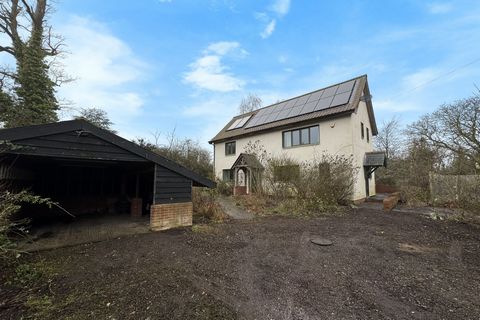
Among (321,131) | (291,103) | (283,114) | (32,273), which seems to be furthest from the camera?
(291,103)

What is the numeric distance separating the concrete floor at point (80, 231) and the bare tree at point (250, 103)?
1059 inches

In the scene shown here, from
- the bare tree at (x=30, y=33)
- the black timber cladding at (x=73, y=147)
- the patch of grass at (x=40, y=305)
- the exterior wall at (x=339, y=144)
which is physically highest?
the bare tree at (x=30, y=33)

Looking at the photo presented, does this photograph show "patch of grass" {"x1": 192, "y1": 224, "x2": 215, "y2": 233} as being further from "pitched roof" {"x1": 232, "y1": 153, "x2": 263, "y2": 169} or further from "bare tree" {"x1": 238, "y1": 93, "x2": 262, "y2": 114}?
"bare tree" {"x1": 238, "y1": 93, "x2": 262, "y2": 114}

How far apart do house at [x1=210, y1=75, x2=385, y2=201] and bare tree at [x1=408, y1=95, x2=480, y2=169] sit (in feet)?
12.1

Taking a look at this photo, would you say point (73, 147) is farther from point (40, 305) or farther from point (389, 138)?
point (389, 138)

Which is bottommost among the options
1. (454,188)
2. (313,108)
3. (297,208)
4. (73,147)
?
(297,208)

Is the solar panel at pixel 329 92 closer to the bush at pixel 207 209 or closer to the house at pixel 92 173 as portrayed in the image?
the bush at pixel 207 209

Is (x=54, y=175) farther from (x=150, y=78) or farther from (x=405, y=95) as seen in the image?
(x=405, y=95)

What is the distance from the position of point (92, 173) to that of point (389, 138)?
3150 cm

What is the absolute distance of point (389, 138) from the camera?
27250 millimetres

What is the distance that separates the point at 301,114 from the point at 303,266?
42.1 ft

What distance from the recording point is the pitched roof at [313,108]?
44.9 feet

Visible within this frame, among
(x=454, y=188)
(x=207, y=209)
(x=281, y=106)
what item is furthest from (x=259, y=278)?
(x=281, y=106)

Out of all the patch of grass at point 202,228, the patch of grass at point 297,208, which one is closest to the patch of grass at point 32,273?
the patch of grass at point 202,228
